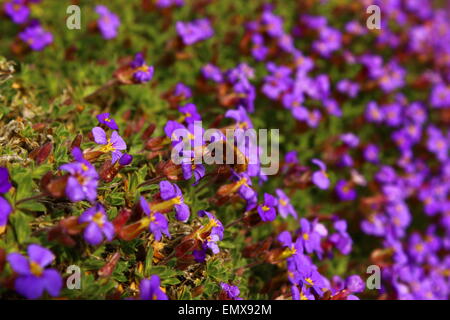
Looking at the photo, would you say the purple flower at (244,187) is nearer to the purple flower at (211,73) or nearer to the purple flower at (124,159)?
the purple flower at (124,159)

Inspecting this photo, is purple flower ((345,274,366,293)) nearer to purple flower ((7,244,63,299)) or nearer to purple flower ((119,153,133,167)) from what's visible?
purple flower ((119,153,133,167))

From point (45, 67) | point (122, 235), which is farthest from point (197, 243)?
point (45, 67)

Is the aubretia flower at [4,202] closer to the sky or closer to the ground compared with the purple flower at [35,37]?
closer to the ground

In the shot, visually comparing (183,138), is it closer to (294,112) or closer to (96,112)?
(96,112)

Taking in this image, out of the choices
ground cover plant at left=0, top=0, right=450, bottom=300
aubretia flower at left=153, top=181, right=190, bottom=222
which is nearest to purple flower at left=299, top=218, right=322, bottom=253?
ground cover plant at left=0, top=0, right=450, bottom=300

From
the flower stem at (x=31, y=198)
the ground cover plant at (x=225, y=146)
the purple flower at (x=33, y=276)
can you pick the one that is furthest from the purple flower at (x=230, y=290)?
the flower stem at (x=31, y=198)

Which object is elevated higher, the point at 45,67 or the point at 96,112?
the point at 45,67
